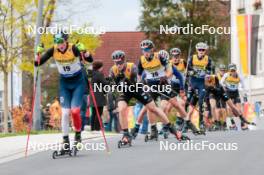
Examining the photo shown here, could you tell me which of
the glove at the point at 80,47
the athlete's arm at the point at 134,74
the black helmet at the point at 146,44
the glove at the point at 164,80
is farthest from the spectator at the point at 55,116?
the glove at the point at 80,47

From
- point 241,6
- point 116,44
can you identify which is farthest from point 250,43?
point 116,44

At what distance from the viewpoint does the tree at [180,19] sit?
63.1 m

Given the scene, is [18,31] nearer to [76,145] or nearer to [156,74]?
[156,74]

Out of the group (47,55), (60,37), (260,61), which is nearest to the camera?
(60,37)

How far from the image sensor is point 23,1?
35781 mm

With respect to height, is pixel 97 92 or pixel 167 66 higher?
pixel 167 66

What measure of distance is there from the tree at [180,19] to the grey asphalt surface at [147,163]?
4854cm

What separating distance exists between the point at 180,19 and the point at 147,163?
51.6 metres

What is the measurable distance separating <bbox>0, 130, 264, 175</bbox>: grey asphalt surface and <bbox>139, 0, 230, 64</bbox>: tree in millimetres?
48540

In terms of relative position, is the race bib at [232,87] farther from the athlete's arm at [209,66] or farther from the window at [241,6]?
the window at [241,6]

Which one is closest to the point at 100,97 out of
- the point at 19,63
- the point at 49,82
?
the point at 19,63

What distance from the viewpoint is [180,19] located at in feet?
207

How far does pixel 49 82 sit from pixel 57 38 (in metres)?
59.7

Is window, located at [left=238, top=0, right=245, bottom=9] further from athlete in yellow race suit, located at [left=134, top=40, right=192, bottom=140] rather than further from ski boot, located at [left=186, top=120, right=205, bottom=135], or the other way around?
athlete in yellow race suit, located at [left=134, top=40, right=192, bottom=140]
